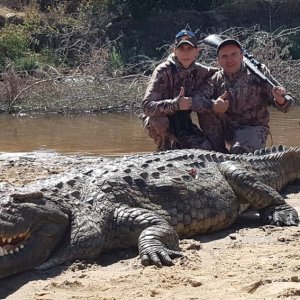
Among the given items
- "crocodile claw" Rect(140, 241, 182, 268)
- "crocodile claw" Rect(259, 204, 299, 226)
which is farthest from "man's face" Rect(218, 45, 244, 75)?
"crocodile claw" Rect(140, 241, 182, 268)

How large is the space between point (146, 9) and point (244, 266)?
19305mm

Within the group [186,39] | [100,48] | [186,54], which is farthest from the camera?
[100,48]

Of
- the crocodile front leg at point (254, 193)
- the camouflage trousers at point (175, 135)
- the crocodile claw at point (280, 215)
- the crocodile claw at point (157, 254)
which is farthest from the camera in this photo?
the camouflage trousers at point (175, 135)

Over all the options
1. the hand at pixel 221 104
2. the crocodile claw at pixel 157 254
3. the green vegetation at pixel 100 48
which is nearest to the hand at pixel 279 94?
the hand at pixel 221 104

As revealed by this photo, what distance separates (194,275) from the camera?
3.81 metres

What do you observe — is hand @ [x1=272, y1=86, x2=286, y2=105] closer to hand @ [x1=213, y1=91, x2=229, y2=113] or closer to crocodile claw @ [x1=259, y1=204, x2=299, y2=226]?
hand @ [x1=213, y1=91, x2=229, y2=113]

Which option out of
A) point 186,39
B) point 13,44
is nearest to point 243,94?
point 186,39

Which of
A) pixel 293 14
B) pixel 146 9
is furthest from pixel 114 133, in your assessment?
pixel 293 14

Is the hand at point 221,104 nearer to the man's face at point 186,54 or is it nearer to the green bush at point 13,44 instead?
the man's face at point 186,54

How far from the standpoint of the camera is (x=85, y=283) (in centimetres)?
377

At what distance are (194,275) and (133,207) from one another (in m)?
0.86

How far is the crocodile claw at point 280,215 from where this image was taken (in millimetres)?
5090

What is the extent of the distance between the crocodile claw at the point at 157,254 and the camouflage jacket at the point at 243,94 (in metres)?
2.79

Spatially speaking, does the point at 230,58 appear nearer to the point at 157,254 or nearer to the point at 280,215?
the point at 280,215
